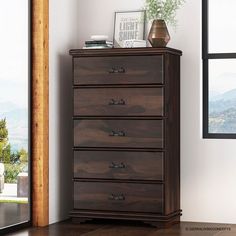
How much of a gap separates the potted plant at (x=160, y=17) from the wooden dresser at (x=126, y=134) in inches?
5.7

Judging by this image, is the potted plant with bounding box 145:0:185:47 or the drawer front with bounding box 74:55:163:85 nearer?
the drawer front with bounding box 74:55:163:85

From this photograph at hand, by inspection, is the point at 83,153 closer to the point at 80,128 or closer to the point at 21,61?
the point at 80,128

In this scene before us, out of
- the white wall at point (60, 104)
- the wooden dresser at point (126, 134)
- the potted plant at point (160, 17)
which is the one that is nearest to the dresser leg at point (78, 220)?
the wooden dresser at point (126, 134)

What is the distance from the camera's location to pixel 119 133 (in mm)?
5176

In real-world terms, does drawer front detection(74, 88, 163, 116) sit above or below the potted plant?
below

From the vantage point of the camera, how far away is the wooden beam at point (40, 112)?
16.9 ft

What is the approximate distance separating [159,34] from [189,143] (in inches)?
34.5

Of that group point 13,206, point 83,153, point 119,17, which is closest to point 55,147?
point 83,153

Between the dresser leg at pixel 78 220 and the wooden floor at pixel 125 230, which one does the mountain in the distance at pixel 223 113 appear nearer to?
→ the wooden floor at pixel 125 230

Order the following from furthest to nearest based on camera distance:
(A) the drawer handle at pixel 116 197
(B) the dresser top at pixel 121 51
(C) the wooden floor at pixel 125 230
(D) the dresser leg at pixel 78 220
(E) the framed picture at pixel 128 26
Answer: (E) the framed picture at pixel 128 26
(D) the dresser leg at pixel 78 220
(A) the drawer handle at pixel 116 197
(B) the dresser top at pixel 121 51
(C) the wooden floor at pixel 125 230

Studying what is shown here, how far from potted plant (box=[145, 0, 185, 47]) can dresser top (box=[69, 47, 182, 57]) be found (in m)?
0.14

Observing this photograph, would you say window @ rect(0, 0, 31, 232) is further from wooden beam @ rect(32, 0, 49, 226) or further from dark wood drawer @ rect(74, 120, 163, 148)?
dark wood drawer @ rect(74, 120, 163, 148)

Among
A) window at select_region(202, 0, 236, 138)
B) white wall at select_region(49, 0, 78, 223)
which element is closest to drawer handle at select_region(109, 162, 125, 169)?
white wall at select_region(49, 0, 78, 223)

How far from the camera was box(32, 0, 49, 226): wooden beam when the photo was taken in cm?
516
